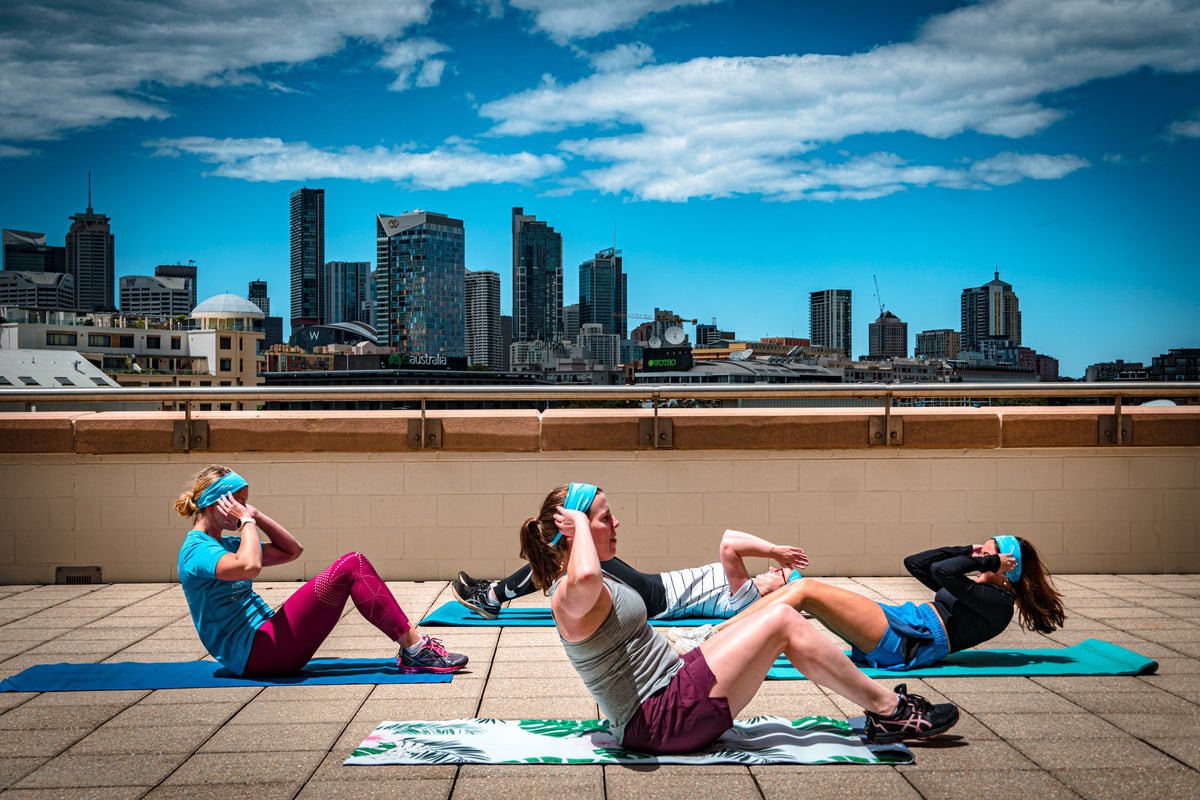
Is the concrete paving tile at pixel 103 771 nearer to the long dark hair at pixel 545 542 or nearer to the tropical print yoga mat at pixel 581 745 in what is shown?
the tropical print yoga mat at pixel 581 745

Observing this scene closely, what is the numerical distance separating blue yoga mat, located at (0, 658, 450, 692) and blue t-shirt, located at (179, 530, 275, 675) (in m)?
0.14

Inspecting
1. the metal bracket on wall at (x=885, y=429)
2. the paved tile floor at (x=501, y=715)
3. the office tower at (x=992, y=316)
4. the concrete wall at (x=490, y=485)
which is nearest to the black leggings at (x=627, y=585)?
the paved tile floor at (x=501, y=715)

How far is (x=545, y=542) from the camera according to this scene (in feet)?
12.3

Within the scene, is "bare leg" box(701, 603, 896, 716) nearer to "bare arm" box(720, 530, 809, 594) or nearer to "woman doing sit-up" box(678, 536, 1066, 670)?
"woman doing sit-up" box(678, 536, 1066, 670)

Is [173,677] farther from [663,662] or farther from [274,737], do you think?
[663,662]

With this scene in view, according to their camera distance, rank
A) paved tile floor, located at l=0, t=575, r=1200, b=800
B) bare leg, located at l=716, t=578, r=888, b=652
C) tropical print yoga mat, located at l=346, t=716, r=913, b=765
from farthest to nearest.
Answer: bare leg, located at l=716, t=578, r=888, b=652 → tropical print yoga mat, located at l=346, t=716, r=913, b=765 → paved tile floor, located at l=0, t=575, r=1200, b=800

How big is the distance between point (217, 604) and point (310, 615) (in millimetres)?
440

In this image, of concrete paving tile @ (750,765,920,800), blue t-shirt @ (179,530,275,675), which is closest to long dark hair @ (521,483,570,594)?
concrete paving tile @ (750,765,920,800)

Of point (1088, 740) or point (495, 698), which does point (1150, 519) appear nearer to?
point (1088, 740)

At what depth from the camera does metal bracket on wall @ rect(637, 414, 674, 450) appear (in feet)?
24.3

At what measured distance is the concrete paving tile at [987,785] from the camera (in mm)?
3232

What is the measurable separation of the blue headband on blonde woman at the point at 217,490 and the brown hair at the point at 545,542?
1.76 meters

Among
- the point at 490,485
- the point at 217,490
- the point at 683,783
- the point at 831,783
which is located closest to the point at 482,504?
the point at 490,485

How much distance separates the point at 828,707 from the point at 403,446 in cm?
418
